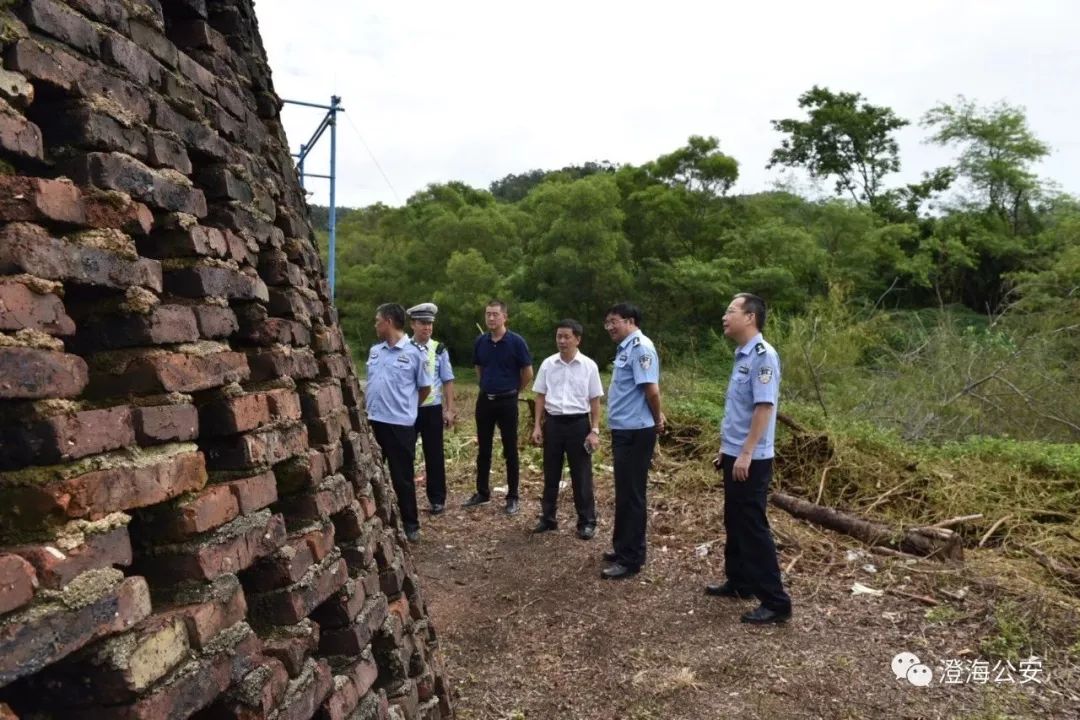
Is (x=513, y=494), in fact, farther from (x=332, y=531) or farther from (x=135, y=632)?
(x=135, y=632)

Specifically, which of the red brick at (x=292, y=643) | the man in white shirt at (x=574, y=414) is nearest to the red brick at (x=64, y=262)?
the red brick at (x=292, y=643)

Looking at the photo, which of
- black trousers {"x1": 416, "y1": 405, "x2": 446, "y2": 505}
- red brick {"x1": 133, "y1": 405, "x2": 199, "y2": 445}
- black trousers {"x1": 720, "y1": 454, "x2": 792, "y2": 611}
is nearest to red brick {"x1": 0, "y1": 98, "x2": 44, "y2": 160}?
red brick {"x1": 133, "y1": 405, "x2": 199, "y2": 445}

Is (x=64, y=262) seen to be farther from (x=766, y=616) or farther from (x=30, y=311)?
(x=766, y=616)

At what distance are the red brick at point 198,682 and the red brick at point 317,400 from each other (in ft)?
2.48

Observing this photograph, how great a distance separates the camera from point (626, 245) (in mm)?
22938

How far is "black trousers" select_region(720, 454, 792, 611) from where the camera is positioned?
4.16 meters

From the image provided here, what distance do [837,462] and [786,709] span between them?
416 centimetres

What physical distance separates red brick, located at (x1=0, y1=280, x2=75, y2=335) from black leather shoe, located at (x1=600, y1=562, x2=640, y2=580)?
417 centimetres

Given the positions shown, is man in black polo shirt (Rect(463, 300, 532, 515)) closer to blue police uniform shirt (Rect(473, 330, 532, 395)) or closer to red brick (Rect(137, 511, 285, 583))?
blue police uniform shirt (Rect(473, 330, 532, 395))

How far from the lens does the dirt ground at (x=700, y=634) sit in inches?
137

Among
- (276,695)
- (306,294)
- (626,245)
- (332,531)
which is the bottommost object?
(276,695)

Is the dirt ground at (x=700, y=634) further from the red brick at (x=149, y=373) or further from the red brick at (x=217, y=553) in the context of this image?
the red brick at (x=149, y=373)

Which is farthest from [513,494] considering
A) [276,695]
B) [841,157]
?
[841,157]

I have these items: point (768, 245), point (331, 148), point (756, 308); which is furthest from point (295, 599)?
point (768, 245)
